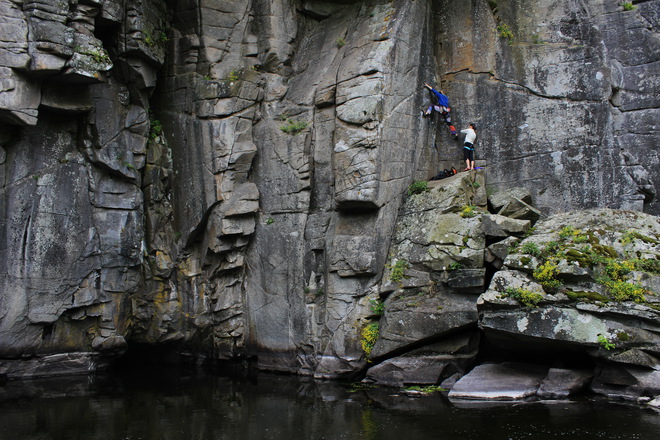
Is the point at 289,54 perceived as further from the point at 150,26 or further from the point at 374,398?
the point at 374,398

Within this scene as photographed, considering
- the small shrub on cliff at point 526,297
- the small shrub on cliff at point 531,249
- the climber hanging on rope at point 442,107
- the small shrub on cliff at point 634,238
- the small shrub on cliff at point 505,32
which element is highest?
the small shrub on cliff at point 505,32

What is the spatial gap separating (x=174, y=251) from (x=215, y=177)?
9.14 feet

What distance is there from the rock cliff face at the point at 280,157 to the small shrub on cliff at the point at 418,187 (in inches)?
10.0

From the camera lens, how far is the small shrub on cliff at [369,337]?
17266mm

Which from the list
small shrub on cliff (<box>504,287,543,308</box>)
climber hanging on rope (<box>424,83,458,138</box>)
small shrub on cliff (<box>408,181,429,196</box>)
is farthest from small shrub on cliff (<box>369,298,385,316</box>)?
climber hanging on rope (<box>424,83,458,138</box>)

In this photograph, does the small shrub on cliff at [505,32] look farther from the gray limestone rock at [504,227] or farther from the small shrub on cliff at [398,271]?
the small shrub on cliff at [398,271]

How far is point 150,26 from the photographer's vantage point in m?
19.4

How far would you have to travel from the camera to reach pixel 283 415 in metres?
14.0

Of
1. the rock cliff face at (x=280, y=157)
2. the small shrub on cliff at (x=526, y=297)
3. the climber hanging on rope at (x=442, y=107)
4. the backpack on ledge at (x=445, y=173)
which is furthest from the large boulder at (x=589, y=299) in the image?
the climber hanging on rope at (x=442, y=107)

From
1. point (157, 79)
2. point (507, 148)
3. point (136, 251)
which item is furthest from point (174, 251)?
point (507, 148)

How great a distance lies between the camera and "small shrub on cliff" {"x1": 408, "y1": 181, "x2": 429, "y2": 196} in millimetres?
18688

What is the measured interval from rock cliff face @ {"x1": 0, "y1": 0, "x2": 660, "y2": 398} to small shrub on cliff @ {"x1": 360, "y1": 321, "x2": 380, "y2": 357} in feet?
0.78

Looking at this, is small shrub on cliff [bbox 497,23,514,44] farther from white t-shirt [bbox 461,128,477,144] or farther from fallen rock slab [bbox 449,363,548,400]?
fallen rock slab [bbox 449,363,548,400]

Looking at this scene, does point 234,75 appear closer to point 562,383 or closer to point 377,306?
point 377,306
